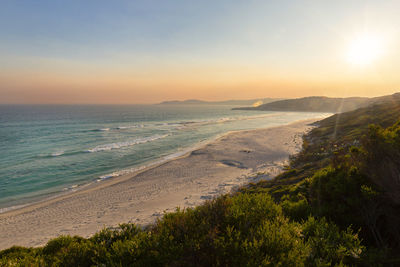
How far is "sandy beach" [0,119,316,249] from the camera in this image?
14.8 meters

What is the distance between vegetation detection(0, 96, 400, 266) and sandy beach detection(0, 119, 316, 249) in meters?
6.12

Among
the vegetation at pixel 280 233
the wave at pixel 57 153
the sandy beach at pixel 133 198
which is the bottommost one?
the sandy beach at pixel 133 198

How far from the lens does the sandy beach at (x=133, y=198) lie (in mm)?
14766

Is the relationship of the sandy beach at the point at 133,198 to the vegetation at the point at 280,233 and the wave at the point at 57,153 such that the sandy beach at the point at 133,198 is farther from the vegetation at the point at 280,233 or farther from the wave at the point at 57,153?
the wave at the point at 57,153

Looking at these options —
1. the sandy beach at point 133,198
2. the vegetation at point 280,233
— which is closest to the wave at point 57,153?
the sandy beach at point 133,198

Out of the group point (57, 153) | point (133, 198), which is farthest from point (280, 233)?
point (57, 153)

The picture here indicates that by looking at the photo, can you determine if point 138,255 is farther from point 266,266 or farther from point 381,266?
point 381,266

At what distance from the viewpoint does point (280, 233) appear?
544cm

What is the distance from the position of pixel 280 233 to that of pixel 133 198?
17.2m

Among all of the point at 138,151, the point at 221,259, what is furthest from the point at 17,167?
the point at 221,259

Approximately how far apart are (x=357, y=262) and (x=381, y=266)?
608 millimetres

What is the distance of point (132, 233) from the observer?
733cm

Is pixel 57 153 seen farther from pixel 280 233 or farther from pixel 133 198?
pixel 280 233

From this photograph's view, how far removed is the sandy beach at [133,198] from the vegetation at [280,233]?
6.12 meters
